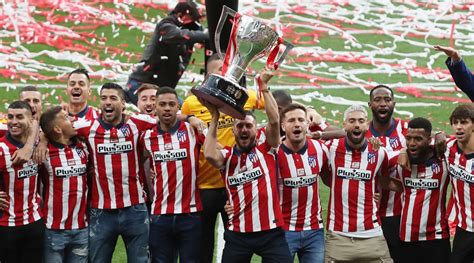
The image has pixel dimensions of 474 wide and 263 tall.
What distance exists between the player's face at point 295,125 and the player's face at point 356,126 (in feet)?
1.07

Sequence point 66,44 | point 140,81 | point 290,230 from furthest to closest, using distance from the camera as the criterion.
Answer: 1. point 66,44
2. point 140,81
3. point 290,230

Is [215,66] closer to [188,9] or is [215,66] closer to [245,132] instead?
[245,132]

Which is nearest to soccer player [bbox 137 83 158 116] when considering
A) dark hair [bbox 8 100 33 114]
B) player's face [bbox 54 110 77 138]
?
player's face [bbox 54 110 77 138]

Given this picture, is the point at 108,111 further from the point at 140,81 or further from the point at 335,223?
the point at 140,81

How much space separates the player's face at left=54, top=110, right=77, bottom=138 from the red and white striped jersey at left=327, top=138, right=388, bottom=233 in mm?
2013

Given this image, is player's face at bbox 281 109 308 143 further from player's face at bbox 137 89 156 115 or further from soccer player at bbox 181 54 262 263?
player's face at bbox 137 89 156 115

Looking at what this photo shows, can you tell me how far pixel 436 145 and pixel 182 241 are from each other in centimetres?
206

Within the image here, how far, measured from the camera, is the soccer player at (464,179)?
798 cm

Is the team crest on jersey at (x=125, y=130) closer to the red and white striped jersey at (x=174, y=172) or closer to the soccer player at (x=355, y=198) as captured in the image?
the red and white striped jersey at (x=174, y=172)

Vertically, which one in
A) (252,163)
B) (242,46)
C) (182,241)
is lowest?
(182,241)

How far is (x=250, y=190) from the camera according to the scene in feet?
26.5

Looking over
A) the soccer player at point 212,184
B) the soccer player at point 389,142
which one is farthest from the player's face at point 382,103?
the soccer player at point 212,184

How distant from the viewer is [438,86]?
15172mm

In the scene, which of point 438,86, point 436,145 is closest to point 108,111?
point 436,145
